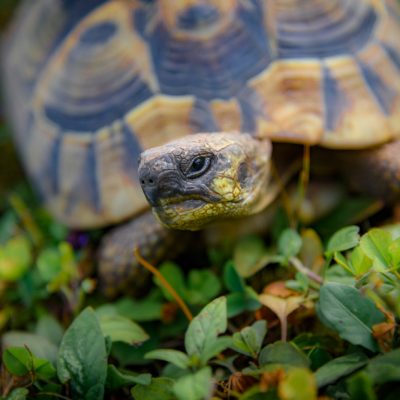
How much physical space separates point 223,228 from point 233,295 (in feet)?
1.36

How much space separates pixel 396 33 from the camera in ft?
6.98

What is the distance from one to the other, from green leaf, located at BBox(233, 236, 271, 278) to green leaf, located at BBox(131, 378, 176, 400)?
1.69 ft

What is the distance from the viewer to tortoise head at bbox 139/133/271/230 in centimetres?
147

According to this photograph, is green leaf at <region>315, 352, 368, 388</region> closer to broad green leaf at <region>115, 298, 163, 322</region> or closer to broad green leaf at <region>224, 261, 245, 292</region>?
broad green leaf at <region>224, 261, 245, 292</region>

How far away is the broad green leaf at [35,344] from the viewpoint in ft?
5.24

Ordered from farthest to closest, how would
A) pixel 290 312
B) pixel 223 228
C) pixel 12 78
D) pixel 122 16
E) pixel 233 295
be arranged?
pixel 12 78 → pixel 122 16 → pixel 223 228 → pixel 233 295 → pixel 290 312

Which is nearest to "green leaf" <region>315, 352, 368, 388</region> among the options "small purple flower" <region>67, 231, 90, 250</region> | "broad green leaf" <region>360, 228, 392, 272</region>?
"broad green leaf" <region>360, 228, 392, 272</region>

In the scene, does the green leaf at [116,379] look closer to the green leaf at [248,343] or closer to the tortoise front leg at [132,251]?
the green leaf at [248,343]

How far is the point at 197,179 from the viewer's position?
1.52 m

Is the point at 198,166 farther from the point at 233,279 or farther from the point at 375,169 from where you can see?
the point at 375,169

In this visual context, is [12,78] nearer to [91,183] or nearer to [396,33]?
[91,183]

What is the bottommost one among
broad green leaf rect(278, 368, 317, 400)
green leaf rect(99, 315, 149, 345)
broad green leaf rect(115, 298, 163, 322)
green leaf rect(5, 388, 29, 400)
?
broad green leaf rect(115, 298, 163, 322)

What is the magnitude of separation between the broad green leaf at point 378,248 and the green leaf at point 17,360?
2.85 feet

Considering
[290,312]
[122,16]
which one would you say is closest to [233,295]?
[290,312]
